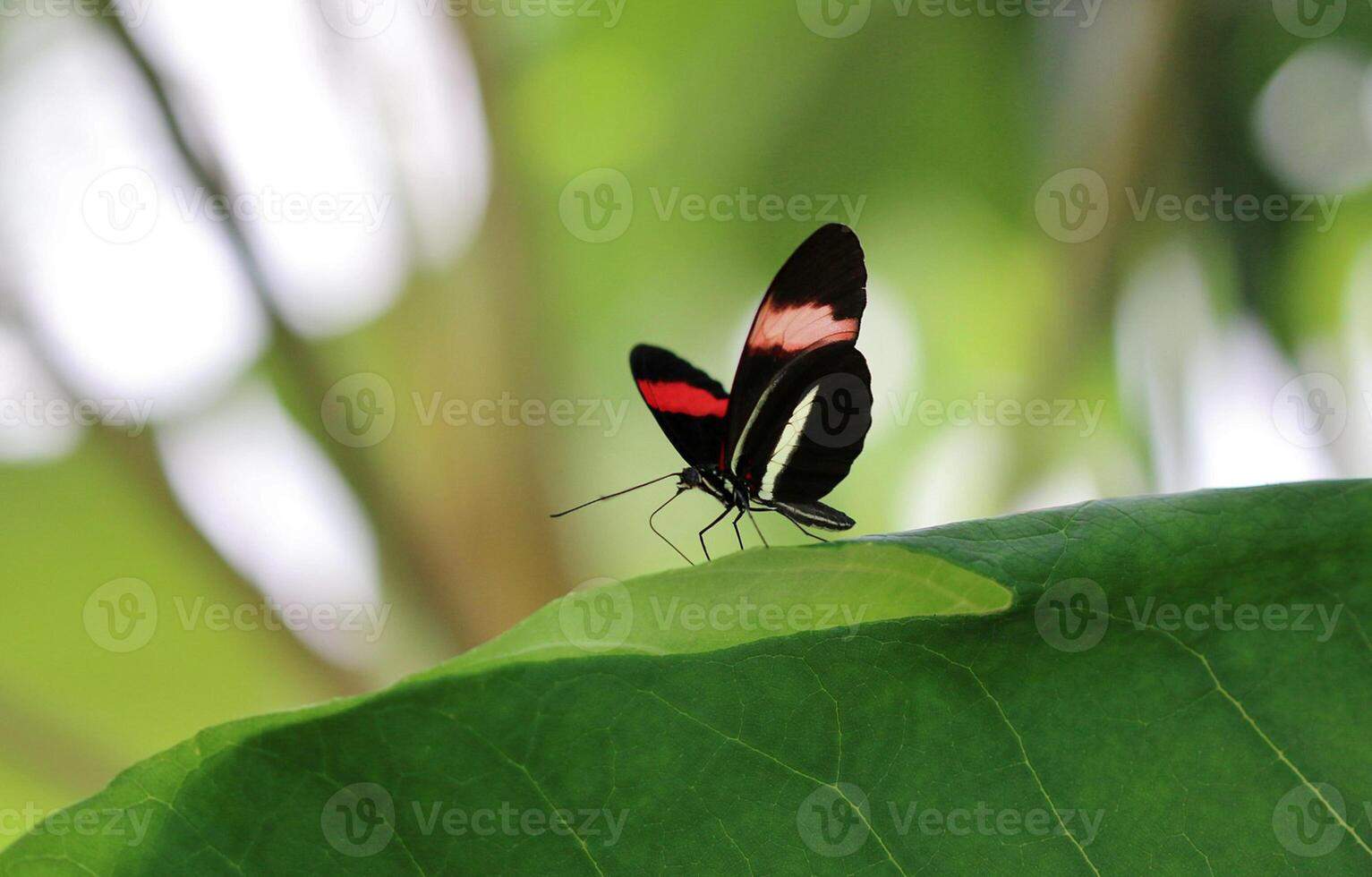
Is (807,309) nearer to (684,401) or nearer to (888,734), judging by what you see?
(684,401)

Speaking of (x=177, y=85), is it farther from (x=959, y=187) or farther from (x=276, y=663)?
(x=959, y=187)

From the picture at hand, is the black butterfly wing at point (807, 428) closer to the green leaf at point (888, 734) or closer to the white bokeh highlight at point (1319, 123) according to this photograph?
the green leaf at point (888, 734)

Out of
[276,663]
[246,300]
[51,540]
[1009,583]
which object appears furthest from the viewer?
[276,663]

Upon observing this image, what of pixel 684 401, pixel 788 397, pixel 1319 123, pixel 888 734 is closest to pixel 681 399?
pixel 684 401

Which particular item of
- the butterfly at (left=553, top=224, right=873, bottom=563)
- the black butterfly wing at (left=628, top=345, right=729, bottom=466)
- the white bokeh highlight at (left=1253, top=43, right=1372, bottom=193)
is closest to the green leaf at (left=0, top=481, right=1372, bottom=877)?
the butterfly at (left=553, top=224, right=873, bottom=563)

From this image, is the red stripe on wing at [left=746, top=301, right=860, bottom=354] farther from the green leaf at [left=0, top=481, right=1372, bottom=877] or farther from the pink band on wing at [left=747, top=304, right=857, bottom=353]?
the green leaf at [left=0, top=481, right=1372, bottom=877]

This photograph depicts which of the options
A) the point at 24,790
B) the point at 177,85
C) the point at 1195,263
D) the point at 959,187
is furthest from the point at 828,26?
the point at 24,790
